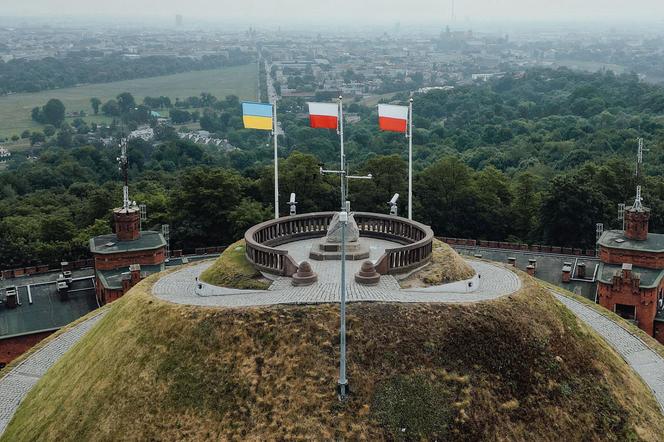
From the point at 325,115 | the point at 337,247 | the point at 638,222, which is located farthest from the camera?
the point at 638,222

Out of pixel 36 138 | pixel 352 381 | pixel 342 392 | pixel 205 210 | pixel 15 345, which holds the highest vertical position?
pixel 352 381

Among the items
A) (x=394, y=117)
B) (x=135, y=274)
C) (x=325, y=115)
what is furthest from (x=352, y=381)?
(x=135, y=274)

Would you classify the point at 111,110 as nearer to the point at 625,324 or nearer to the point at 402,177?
the point at 402,177

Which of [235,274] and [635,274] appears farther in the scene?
[635,274]

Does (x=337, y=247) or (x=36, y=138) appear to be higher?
(x=337, y=247)

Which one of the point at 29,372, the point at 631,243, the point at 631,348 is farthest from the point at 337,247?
the point at 631,243

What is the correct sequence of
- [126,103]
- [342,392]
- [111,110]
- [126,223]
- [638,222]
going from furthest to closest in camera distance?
[126,103] < [111,110] < [126,223] < [638,222] < [342,392]

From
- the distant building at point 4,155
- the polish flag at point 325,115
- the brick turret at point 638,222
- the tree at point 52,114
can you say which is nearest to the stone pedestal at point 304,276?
the polish flag at point 325,115
